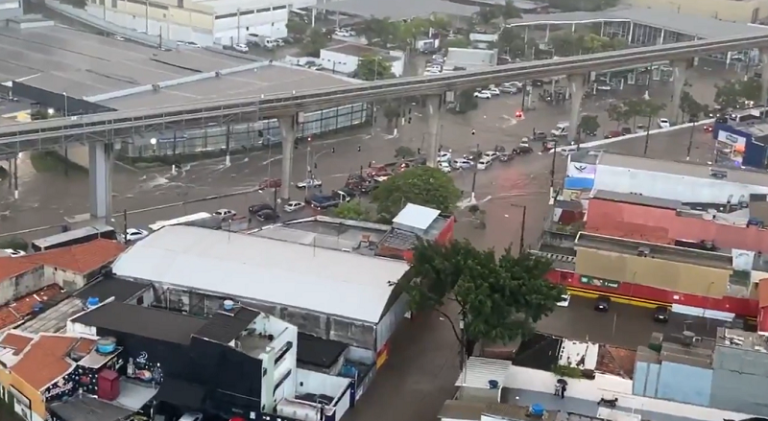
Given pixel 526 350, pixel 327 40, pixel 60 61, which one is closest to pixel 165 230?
pixel 526 350

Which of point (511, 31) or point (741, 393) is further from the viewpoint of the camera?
point (511, 31)

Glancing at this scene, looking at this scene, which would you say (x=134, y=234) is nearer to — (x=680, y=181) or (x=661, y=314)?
(x=661, y=314)

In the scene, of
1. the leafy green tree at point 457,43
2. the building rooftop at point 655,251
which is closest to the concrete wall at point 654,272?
the building rooftop at point 655,251

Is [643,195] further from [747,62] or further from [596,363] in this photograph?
[747,62]

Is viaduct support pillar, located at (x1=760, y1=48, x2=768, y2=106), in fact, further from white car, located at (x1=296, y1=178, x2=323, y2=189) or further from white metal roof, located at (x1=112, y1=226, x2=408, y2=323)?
white metal roof, located at (x1=112, y1=226, x2=408, y2=323)

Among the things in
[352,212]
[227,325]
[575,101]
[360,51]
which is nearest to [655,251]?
[352,212]

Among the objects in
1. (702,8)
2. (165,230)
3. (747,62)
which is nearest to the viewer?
(165,230)
